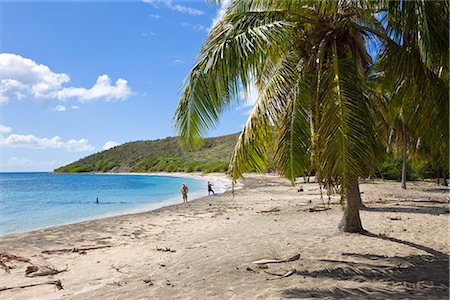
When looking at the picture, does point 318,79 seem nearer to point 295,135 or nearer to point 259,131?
point 295,135

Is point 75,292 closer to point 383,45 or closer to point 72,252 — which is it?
point 72,252

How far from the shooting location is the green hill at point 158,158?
9836 centimetres

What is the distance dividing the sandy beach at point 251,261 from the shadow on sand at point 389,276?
1cm

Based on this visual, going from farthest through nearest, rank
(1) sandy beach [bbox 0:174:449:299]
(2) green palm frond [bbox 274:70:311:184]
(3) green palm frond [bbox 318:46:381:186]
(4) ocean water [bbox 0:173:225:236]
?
(4) ocean water [bbox 0:173:225:236], (2) green palm frond [bbox 274:70:311:184], (3) green palm frond [bbox 318:46:381:186], (1) sandy beach [bbox 0:174:449:299]

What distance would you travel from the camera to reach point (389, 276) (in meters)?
5.82

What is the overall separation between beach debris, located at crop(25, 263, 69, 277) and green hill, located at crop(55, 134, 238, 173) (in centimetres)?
6545

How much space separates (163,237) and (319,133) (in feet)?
23.1

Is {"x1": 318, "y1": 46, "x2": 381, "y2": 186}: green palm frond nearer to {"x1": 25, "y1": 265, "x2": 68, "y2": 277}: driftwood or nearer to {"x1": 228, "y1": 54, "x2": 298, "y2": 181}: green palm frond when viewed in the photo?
{"x1": 228, "y1": 54, "x2": 298, "y2": 181}: green palm frond

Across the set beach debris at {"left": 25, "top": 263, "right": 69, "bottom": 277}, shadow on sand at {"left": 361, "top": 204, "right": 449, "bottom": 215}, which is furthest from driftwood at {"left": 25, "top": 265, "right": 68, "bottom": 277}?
shadow on sand at {"left": 361, "top": 204, "right": 449, "bottom": 215}

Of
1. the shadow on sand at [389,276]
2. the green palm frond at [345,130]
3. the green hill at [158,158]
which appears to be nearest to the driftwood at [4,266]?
the shadow on sand at [389,276]

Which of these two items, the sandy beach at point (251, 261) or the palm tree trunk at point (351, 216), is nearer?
the sandy beach at point (251, 261)

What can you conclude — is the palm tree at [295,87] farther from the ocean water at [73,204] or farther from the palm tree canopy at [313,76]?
the ocean water at [73,204]

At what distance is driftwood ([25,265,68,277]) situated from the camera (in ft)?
24.5

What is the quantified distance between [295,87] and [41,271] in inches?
267
